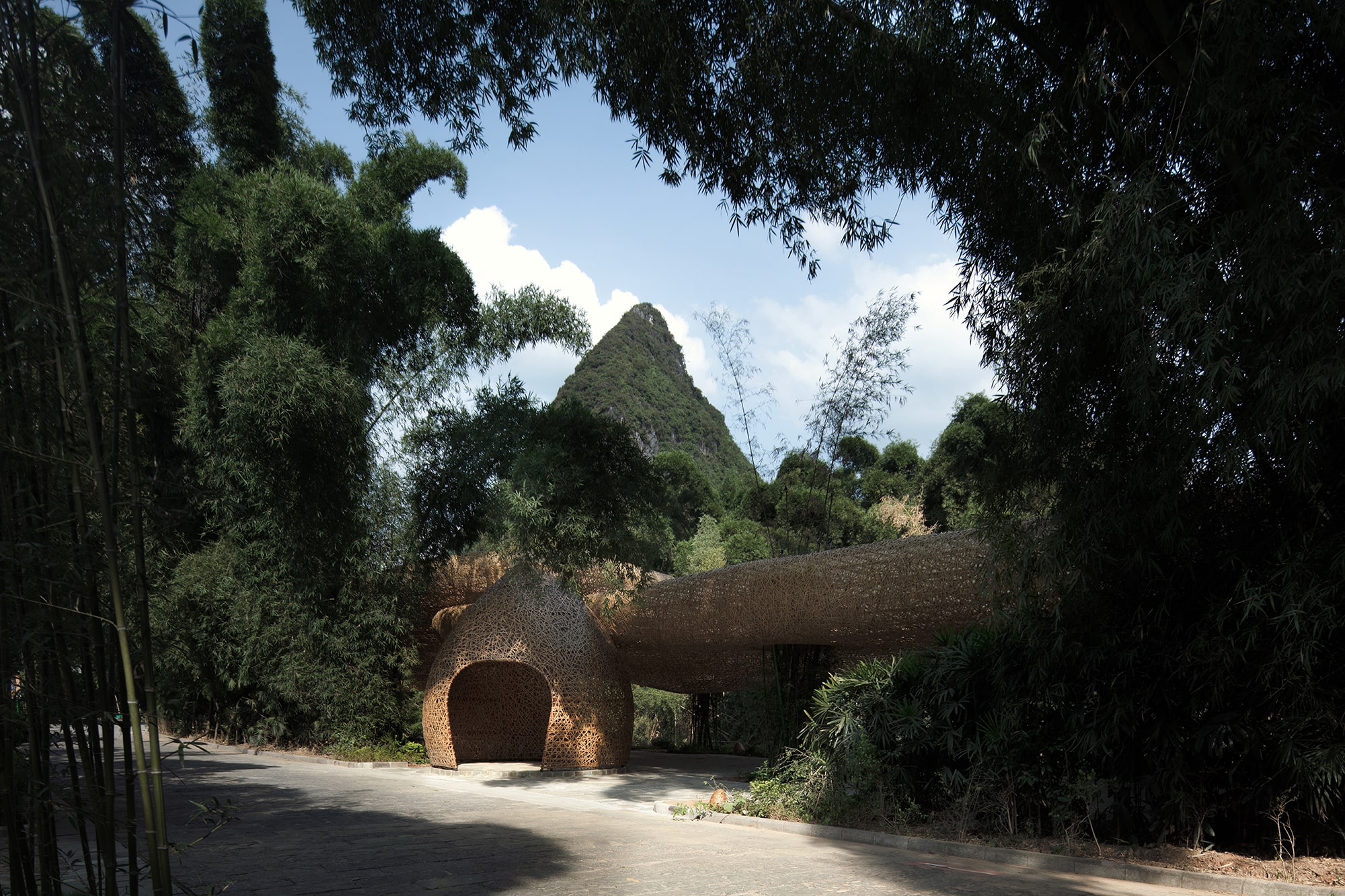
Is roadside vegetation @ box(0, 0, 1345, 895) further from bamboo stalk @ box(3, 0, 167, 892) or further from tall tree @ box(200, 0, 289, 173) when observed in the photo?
tall tree @ box(200, 0, 289, 173)

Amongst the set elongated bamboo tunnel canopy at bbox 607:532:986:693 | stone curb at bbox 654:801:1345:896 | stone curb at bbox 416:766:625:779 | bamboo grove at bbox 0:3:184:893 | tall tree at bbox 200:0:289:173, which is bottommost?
stone curb at bbox 416:766:625:779

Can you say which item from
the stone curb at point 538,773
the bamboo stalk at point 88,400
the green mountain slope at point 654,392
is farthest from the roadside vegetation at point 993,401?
the green mountain slope at point 654,392

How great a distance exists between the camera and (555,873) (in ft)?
17.5

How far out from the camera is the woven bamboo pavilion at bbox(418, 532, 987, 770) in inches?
359

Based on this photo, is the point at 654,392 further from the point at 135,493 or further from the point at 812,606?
the point at 135,493

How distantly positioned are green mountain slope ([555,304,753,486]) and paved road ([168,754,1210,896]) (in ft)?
108

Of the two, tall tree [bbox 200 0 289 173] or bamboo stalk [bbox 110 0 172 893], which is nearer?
bamboo stalk [bbox 110 0 172 893]

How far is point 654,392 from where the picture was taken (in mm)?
47438

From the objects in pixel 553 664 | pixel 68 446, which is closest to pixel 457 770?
pixel 553 664

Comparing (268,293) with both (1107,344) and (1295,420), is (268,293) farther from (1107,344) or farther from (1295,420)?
(1295,420)

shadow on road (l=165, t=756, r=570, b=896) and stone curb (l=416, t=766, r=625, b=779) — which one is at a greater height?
shadow on road (l=165, t=756, r=570, b=896)

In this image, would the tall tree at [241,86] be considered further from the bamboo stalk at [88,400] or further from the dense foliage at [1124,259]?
the bamboo stalk at [88,400]

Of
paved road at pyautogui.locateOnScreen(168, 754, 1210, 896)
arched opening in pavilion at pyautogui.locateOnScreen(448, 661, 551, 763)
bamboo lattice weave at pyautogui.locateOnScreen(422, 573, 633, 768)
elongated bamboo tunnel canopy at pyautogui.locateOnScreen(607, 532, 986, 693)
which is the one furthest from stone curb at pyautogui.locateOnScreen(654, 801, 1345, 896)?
arched opening in pavilion at pyautogui.locateOnScreen(448, 661, 551, 763)

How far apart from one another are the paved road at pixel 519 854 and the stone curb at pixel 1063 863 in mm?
150
